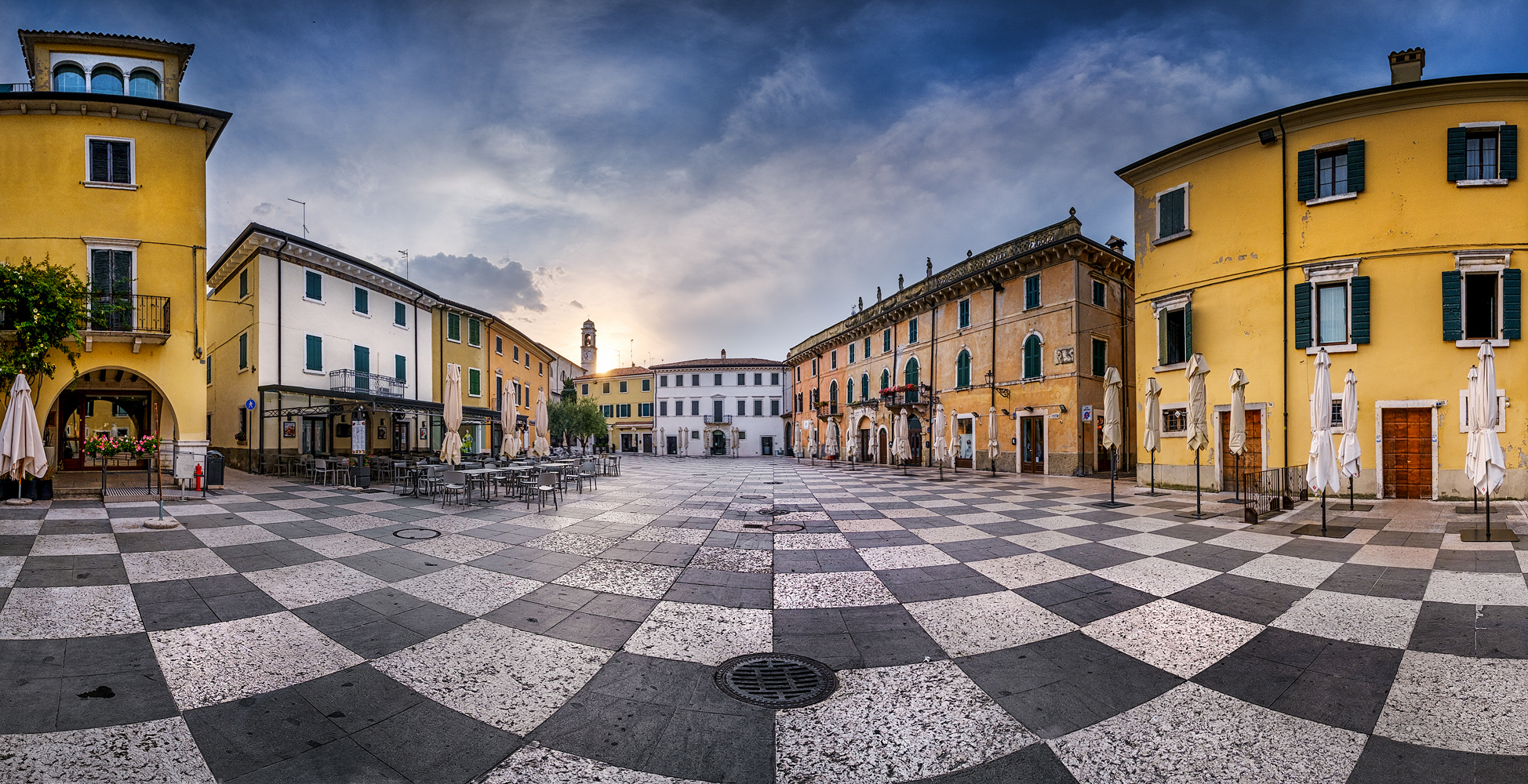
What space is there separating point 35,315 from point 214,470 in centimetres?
→ 455

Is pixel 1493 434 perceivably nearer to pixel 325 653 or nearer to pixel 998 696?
pixel 998 696

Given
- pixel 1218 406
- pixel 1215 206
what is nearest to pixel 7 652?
pixel 1218 406

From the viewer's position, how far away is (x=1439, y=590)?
6.00 metres

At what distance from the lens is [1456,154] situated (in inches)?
516

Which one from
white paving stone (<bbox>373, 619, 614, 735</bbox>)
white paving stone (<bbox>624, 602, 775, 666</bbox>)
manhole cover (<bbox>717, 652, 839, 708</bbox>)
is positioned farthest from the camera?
white paving stone (<bbox>624, 602, 775, 666</bbox>)

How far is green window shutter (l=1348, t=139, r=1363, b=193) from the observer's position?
13820mm

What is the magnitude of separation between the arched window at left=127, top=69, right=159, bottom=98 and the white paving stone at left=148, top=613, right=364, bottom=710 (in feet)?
61.7

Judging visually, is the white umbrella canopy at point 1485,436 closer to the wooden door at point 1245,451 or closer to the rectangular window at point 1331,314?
the rectangular window at point 1331,314

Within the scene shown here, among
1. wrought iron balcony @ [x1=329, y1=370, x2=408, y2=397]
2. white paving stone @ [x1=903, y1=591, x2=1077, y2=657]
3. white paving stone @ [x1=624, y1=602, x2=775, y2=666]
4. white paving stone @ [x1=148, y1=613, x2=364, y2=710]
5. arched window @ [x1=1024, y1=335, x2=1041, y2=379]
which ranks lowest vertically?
white paving stone @ [x1=903, y1=591, x2=1077, y2=657]

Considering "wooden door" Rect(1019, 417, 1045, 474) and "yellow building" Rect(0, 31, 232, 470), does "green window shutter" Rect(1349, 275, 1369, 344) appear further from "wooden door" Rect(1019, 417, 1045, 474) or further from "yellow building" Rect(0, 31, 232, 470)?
"yellow building" Rect(0, 31, 232, 470)

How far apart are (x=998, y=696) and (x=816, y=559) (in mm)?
3852

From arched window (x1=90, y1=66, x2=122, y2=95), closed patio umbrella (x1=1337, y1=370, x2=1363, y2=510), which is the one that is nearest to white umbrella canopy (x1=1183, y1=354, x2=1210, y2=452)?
closed patio umbrella (x1=1337, y1=370, x2=1363, y2=510)

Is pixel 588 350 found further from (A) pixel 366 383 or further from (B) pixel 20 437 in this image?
(B) pixel 20 437

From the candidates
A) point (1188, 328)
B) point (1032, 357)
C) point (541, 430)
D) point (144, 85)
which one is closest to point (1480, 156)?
point (1188, 328)
